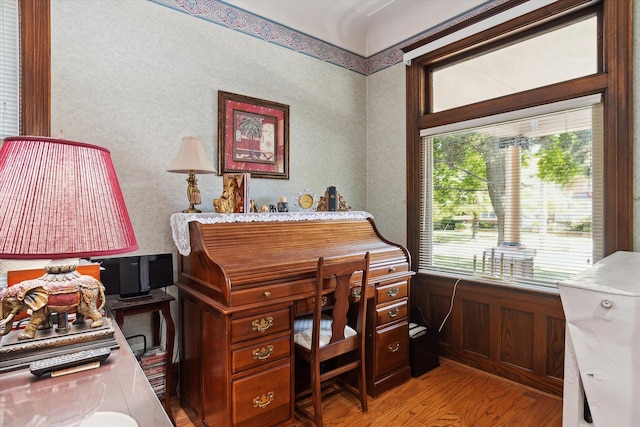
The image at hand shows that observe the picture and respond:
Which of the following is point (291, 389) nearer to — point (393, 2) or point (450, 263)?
point (450, 263)

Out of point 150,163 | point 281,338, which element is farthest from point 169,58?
point 281,338

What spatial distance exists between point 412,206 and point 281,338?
6.13 feet

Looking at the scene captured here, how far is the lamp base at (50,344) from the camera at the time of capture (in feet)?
3.00

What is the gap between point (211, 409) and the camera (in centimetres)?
183

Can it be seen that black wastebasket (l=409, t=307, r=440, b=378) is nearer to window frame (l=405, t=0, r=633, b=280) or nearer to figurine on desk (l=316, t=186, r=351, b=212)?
figurine on desk (l=316, t=186, r=351, b=212)

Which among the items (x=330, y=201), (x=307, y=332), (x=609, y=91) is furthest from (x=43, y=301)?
(x=609, y=91)

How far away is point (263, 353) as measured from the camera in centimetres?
178

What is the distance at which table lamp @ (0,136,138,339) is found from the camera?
2.54 ft

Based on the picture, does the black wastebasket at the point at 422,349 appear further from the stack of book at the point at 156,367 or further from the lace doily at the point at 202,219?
the stack of book at the point at 156,367

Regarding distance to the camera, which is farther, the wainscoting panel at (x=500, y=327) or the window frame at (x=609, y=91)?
the wainscoting panel at (x=500, y=327)

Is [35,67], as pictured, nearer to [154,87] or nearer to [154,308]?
[154,87]

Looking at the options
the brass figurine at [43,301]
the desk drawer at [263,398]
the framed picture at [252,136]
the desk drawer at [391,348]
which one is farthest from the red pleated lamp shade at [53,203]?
the desk drawer at [391,348]

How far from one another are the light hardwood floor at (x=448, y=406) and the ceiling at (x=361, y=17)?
298cm

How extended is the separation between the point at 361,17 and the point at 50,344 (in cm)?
359
